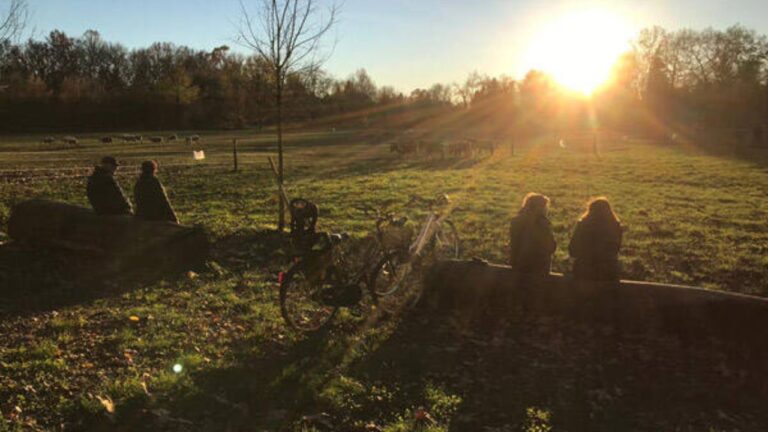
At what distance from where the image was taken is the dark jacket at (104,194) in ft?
28.8

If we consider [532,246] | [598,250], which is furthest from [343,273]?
[598,250]

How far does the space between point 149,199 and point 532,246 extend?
585 cm

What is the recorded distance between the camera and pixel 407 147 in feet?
112

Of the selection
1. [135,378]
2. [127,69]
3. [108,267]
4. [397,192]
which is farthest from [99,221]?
[127,69]

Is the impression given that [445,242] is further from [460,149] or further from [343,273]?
[460,149]

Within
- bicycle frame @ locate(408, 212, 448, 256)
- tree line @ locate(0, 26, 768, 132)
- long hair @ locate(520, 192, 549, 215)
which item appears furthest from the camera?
tree line @ locate(0, 26, 768, 132)

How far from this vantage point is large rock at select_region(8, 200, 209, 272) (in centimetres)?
818

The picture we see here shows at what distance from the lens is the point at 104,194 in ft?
29.0

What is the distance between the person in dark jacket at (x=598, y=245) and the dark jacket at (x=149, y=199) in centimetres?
617

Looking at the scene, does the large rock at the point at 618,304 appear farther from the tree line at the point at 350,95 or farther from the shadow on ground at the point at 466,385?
the tree line at the point at 350,95

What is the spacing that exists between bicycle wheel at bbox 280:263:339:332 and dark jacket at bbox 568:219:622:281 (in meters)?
2.71

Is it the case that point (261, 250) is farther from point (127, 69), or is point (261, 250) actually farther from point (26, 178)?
point (127, 69)

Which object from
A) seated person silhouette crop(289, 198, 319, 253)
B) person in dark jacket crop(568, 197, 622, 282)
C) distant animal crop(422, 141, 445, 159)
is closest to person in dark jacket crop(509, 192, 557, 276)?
person in dark jacket crop(568, 197, 622, 282)

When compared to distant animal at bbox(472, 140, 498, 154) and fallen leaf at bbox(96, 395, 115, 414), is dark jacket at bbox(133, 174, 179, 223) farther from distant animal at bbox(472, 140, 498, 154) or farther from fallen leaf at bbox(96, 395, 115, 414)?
distant animal at bbox(472, 140, 498, 154)
